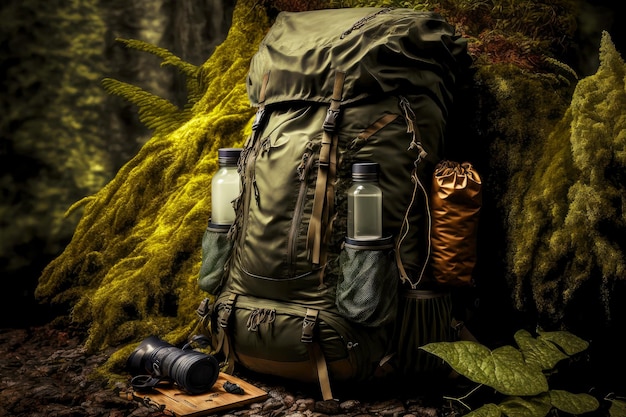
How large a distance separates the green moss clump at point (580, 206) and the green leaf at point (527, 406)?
49cm

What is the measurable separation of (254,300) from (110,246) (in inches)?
76.1

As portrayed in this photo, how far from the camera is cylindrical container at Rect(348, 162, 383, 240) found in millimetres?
3324

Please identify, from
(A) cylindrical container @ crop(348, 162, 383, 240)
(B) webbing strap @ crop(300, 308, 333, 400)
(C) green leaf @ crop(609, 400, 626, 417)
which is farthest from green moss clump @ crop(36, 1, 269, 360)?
(C) green leaf @ crop(609, 400, 626, 417)

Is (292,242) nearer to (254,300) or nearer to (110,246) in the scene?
(254,300)

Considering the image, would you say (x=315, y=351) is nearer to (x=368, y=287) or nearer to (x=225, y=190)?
(x=368, y=287)

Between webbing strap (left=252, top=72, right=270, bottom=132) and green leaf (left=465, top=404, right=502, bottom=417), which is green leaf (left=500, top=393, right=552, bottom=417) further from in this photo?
webbing strap (left=252, top=72, right=270, bottom=132)

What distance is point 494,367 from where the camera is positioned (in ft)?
10.1

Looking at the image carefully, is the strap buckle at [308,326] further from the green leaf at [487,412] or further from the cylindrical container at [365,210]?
the green leaf at [487,412]

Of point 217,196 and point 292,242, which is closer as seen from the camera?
point 292,242

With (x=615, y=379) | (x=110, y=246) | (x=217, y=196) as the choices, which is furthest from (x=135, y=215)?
(x=615, y=379)

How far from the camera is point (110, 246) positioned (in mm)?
5098

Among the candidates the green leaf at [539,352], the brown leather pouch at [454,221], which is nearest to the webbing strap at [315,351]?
the brown leather pouch at [454,221]


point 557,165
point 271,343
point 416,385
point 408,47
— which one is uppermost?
point 408,47

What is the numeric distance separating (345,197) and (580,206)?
1.17 metres
